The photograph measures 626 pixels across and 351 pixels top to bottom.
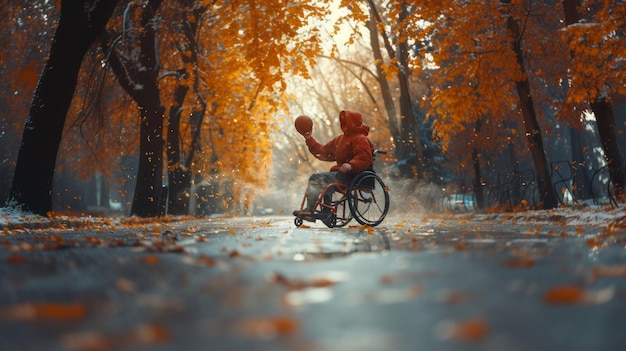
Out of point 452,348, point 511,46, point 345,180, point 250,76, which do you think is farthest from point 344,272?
point 250,76

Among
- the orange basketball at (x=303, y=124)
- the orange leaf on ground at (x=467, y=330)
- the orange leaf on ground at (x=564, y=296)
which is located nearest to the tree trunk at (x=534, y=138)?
the orange basketball at (x=303, y=124)

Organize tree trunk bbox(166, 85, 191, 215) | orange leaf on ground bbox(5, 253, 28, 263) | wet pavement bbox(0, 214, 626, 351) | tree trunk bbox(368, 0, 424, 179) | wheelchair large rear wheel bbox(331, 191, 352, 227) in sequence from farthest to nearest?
tree trunk bbox(368, 0, 424, 179) < tree trunk bbox(166, 85, 191, 215) < wheelchair large rear wheel bbox(331, 191, 352, 227) < orange leaf on ground bbox(5, 253, 28, 263) < wet pavement bbox(0, 214, 626, 351)

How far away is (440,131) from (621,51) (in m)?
6.65

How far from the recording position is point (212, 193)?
30.6 meters

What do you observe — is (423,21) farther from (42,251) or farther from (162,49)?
(42,251)

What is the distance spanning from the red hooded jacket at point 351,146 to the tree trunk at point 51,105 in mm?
4574

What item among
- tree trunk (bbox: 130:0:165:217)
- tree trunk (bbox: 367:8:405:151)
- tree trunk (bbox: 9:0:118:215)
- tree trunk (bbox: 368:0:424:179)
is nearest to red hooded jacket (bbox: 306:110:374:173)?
tree trunk (bbox: 9:0:118:215)

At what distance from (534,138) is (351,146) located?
25.1ft

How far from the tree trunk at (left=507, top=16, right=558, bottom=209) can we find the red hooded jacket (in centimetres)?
686

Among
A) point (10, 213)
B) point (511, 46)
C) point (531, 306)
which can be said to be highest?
point (511, 46)

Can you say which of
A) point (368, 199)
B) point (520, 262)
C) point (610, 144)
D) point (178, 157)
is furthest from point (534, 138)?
point (520, 262)

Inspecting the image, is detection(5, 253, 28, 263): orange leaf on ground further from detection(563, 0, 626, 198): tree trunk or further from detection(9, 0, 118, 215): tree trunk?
detection(563, 0, 626, 198): tree trunk

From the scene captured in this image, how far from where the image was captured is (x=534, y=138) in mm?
17953

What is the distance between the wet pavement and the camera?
2.32m
